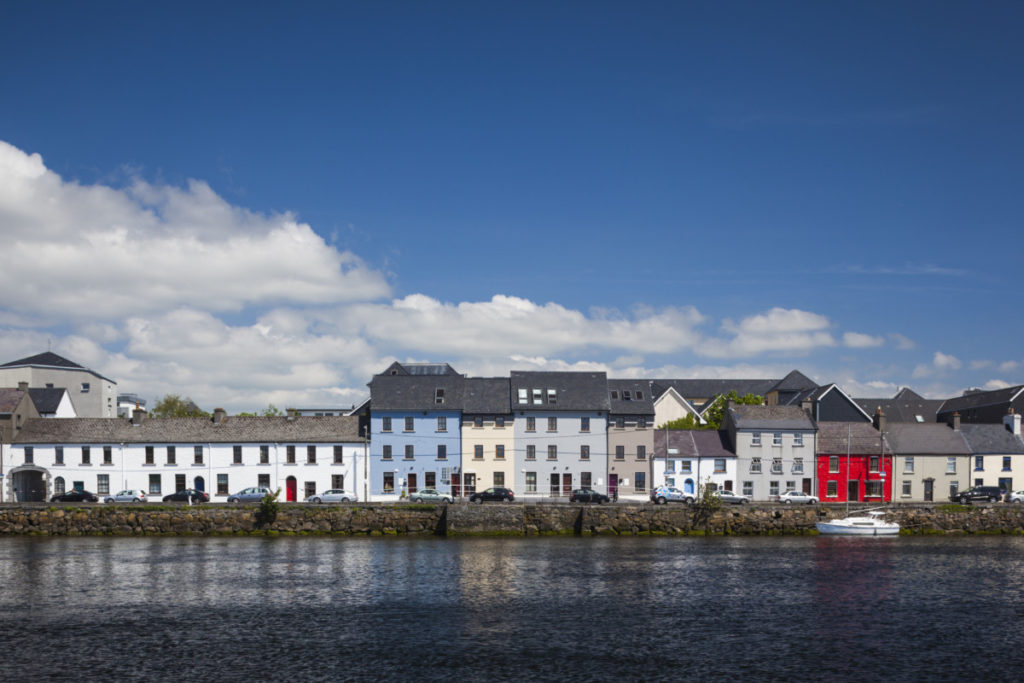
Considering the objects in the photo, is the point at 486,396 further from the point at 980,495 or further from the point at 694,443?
the point at 980,495

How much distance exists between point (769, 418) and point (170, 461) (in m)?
59.3

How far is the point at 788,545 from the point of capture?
67.6 m

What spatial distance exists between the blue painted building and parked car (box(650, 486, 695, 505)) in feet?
63.5

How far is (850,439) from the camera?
94.5 m

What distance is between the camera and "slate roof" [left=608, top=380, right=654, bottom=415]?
9394 cm

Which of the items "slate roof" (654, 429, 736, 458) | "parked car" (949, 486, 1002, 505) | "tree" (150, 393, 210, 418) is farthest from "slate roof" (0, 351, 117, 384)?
"parked car" (949, 486, 1002, 505)

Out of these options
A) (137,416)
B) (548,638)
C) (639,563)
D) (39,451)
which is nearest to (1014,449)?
(639,563)

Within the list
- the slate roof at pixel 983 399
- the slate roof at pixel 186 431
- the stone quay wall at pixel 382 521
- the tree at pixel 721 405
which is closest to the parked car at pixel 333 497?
the slate roof at pixel 186 431

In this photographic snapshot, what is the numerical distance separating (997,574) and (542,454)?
46547 mm

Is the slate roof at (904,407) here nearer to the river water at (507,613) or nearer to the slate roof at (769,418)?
the slate roof at (769,418)

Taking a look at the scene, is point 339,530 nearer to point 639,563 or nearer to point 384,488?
point 384,488

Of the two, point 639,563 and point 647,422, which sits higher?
point 647,422

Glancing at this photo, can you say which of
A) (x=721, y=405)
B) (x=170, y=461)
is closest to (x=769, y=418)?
(x=721, y=405)

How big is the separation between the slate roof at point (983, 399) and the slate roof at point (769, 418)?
31.4 metres
